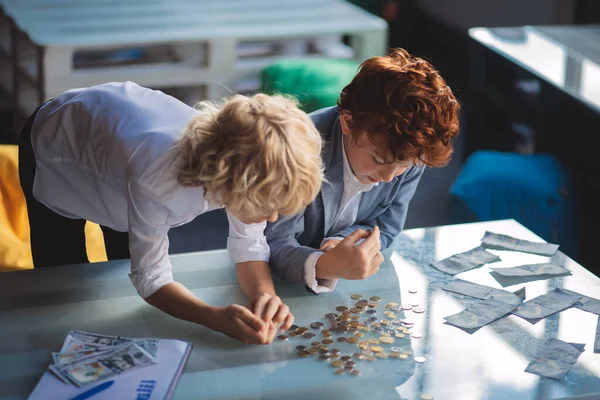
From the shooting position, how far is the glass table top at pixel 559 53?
2.89 m

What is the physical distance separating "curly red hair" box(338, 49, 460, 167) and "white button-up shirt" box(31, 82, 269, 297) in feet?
1.03

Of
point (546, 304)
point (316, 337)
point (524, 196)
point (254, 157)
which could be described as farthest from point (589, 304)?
point (524, 196)

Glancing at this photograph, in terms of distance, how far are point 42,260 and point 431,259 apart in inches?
34.8

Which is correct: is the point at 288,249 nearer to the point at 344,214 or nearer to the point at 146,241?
the point at 344,214

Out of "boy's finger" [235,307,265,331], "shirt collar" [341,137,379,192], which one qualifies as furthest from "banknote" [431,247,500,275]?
"boy's finger" [235,307,265,331]

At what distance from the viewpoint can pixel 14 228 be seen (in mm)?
2217

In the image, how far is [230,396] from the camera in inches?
55.1

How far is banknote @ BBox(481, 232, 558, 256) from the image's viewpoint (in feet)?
6.37

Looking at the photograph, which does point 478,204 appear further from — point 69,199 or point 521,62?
point 69,199

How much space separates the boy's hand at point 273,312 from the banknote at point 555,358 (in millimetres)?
447

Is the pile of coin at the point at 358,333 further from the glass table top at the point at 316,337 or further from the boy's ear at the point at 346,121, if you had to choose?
the boy's ear at the point at 346,121

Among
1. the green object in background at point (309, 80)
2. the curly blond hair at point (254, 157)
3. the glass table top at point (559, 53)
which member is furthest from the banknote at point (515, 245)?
the green object in background at point (309, 80)

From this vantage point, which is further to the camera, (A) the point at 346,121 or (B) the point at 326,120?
(B) the point at 326,120

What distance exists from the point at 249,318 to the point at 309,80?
7.81ft
